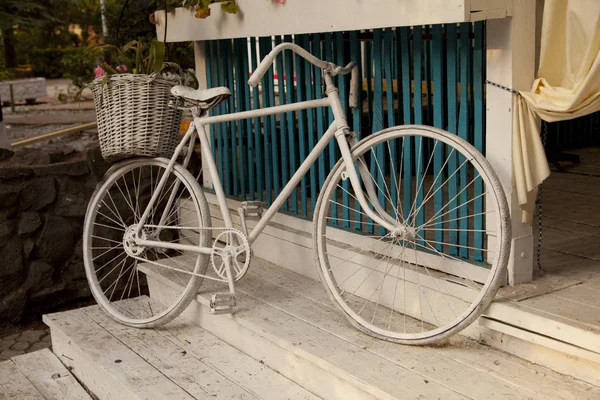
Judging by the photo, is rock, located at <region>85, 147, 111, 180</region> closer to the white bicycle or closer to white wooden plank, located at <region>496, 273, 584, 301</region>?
the white bicycle

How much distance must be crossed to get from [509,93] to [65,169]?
327cm

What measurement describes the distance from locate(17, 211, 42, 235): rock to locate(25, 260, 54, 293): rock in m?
0.21

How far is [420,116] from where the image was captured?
3158mm

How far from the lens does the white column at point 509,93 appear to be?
270 centimetres

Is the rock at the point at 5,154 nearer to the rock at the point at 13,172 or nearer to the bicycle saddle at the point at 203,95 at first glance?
the rock at the point at 13,172

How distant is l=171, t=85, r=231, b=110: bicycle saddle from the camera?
3355 mm

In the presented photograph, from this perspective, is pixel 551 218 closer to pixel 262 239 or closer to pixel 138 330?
pixel 262 239

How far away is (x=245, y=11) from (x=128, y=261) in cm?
223

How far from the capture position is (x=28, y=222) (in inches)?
201

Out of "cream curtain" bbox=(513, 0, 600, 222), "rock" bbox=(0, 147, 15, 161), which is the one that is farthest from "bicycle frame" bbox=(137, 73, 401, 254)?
"rock" bbox=(0, 147, 15, 161)

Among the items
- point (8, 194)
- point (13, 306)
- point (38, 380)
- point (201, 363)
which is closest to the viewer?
point (201, 363)

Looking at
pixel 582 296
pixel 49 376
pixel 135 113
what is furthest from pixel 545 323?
pixel 49 376

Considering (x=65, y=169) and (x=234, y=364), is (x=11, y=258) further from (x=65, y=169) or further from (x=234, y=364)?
(x=234, y=364)

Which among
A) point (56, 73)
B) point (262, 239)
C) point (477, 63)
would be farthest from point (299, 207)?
point (56, 73)
